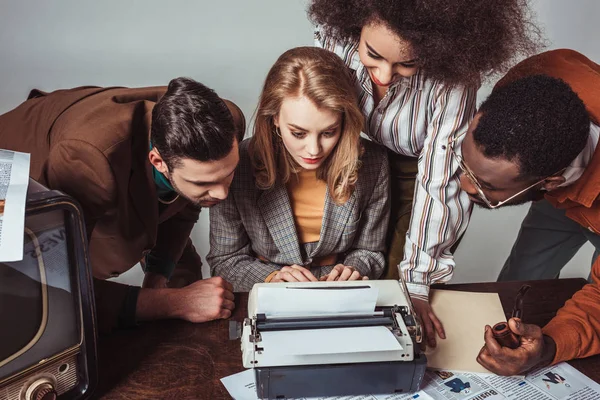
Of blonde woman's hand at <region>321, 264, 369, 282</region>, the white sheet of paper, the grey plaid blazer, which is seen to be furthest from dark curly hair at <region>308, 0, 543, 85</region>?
the white sheet of paper

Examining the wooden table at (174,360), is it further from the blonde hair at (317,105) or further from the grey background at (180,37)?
the grey background at (180,37)

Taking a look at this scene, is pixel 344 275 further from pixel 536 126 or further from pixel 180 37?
pixel 180 37

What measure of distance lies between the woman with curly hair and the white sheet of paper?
0.87 feet

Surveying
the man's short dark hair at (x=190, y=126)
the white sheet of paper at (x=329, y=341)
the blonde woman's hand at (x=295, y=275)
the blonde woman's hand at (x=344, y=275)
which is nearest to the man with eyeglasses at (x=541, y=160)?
the white sheet of paper at (x=329, y=341)

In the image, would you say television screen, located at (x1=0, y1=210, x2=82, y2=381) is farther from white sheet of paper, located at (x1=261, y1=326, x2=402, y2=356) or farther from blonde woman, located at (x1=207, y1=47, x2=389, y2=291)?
blonde woman, located at (x1=207, y1=47, x2=389, y2=291)

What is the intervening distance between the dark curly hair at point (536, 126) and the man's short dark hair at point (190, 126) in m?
0.68

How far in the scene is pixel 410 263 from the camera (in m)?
1.86

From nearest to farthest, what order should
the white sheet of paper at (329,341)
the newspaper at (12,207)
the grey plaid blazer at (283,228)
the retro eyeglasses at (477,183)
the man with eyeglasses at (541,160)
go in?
the newspaper at (12,207) → the white sheet of paper at (329,341) → the man with eyeglasses at (541,160) → the retro eyeglasses at (477,183) → the grey plaid blazer at (283,228)

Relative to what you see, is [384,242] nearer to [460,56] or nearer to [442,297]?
[442,297]

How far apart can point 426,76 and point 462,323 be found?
69 centimetres

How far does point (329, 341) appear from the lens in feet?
4.24

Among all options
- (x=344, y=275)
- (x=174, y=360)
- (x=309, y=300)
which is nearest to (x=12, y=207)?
(x=174, y=360)

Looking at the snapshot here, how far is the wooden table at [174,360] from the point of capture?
1347 millimetres

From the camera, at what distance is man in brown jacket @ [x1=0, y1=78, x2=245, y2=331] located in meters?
1.54
